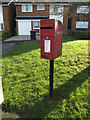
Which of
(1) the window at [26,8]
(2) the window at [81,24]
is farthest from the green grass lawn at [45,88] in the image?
(2) the window at [81,24]

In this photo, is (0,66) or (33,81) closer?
(33,81)

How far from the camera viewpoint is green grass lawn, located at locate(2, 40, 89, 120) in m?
3.00

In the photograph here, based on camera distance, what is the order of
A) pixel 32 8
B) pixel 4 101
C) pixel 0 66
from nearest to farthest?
pixel 4 101
pixel 0 66
pixel 32 8

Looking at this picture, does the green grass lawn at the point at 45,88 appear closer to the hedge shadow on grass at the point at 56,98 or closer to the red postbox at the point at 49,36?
the hedge shadow on grass at the point at 56,98

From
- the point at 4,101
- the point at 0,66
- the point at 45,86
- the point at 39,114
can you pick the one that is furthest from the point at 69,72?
the point at 0,66

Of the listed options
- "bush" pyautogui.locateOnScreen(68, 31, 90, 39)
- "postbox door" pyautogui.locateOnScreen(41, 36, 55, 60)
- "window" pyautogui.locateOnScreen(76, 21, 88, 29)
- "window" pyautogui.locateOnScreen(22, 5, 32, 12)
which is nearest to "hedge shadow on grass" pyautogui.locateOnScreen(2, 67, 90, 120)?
"postbox door" pyautogui.locateOnScreen(41, 36, 55, 60)

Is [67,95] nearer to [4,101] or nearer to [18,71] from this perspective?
[4,101]

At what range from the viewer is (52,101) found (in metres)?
3.28

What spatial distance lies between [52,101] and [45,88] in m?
0.63

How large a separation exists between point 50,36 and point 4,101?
2293 millimetres

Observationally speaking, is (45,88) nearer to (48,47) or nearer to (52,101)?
(52,101)

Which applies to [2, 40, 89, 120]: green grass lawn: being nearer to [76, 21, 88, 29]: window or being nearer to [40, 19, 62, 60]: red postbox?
[40, 19, 62, 60]: red postbox

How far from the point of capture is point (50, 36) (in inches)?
111

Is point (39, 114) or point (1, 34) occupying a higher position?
point (1, 34)
